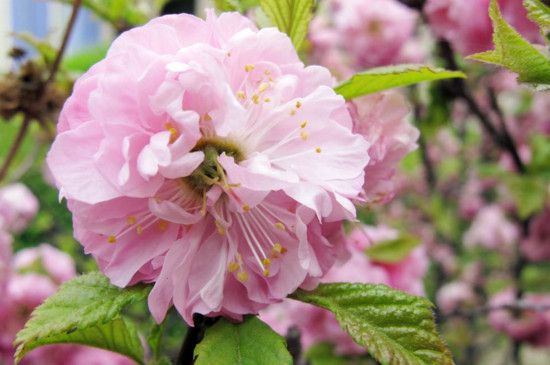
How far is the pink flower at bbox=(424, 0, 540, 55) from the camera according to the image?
734mm

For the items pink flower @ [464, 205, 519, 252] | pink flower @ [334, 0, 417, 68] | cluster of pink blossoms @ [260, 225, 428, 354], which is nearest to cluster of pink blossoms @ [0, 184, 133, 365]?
cluster of pink blossoms @ [260, 225, 428, 354]

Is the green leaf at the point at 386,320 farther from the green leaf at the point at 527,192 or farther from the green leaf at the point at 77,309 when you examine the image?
the green leaf at the point at 527,192

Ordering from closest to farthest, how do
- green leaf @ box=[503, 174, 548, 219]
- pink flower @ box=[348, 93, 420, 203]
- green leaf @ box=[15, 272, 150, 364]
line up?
1. green leaf @ box=[15, 272, 150, 364]
2. pink flower @ box=[348, 93, 420, 203]
3. green leaf @ box=[503, 174, 548, 219]

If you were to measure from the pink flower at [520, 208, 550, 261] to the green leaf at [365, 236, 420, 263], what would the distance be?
0.57 meters

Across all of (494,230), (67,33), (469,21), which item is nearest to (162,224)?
(67,33)

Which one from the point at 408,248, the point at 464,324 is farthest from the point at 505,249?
the point at 408,248

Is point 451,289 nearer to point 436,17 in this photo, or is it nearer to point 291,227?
point 436,17

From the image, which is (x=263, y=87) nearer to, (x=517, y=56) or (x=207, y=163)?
A: (x=207, y=163)

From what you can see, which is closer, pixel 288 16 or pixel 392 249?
pixel 288 16

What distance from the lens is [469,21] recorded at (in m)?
0.84

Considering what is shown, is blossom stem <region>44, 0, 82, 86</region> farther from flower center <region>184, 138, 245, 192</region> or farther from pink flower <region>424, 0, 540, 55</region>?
pink flower <region>424, 0, 540, 55</region>

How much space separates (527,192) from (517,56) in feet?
2.63

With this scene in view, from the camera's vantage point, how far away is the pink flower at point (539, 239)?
1269mm

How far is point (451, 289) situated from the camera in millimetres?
2027
